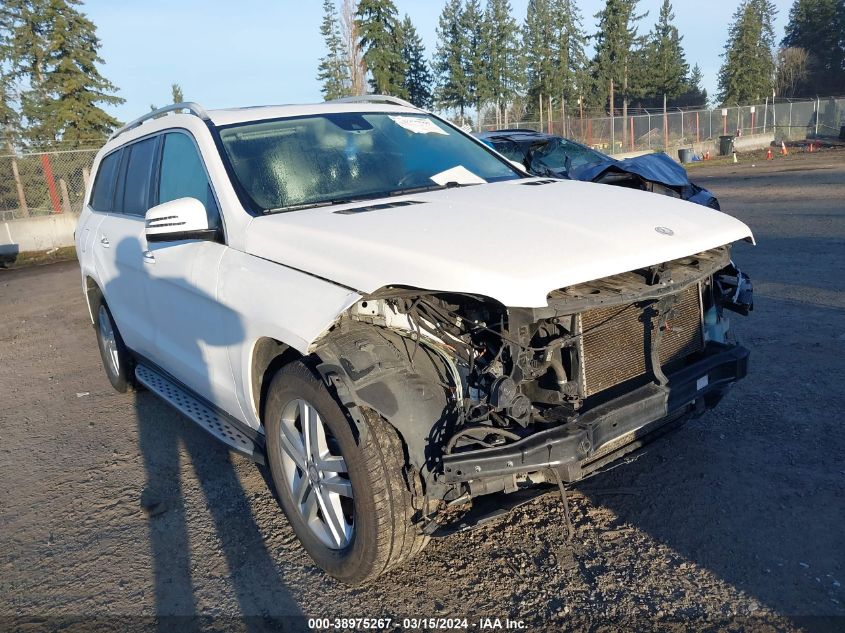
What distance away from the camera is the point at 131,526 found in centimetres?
374

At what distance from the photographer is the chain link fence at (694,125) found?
39.2 m

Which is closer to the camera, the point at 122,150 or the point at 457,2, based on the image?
the point at 122,150

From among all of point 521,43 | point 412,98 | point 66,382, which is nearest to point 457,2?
point 521,43

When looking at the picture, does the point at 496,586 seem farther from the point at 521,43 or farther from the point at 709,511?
the point at 521,43

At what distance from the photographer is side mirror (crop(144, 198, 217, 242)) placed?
3379 mm

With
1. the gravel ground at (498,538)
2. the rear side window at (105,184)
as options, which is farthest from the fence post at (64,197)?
the gravel ground at (498,538)

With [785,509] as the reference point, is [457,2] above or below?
above

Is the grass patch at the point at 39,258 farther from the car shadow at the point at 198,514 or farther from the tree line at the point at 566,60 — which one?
the tree line at the point at 566,60

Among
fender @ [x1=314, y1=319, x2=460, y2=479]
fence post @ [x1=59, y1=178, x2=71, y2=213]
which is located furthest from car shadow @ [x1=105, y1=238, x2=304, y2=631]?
fence post @ [x1=59, y1=178, x2=71, y2=213]

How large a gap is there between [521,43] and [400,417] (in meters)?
66.9

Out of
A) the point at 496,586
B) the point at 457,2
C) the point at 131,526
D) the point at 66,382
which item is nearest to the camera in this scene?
the point at 496,586

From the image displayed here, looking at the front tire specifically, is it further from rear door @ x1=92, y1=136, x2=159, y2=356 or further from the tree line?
the tree line

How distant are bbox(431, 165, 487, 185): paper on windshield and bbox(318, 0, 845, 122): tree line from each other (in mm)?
42711

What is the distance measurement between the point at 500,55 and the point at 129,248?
59.7 m
